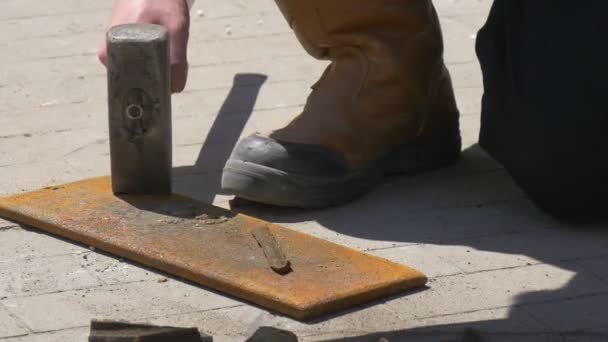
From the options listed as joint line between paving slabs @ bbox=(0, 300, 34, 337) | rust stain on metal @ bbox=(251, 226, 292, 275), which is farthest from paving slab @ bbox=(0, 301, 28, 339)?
rust stain on metal @ bbox=(251, 226, 292, 275)

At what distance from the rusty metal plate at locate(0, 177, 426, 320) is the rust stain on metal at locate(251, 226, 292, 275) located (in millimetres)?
10

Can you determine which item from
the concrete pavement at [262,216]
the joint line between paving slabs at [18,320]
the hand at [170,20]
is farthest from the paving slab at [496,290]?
the hand at [170,20]

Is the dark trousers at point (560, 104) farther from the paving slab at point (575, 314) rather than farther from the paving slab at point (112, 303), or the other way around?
the paving slab at point (112, 303)

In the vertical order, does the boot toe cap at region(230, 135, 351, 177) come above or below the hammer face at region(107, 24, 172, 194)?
below

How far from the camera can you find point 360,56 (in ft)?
8.96

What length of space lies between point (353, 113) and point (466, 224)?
36 cm

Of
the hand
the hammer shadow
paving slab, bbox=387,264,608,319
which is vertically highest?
the hand

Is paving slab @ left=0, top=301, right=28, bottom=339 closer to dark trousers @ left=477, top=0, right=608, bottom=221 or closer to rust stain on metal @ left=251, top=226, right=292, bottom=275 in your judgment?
rust stain on metal @ left=251, top=226, right=292, bottom=275

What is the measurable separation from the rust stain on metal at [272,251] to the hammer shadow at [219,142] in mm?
293

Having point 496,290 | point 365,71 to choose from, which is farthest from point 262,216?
point 496,290

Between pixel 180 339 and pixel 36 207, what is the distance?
0.68 meters

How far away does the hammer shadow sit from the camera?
273 cm

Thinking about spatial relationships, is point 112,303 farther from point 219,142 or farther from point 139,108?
point 219,142

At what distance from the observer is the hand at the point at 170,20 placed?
2703mm
